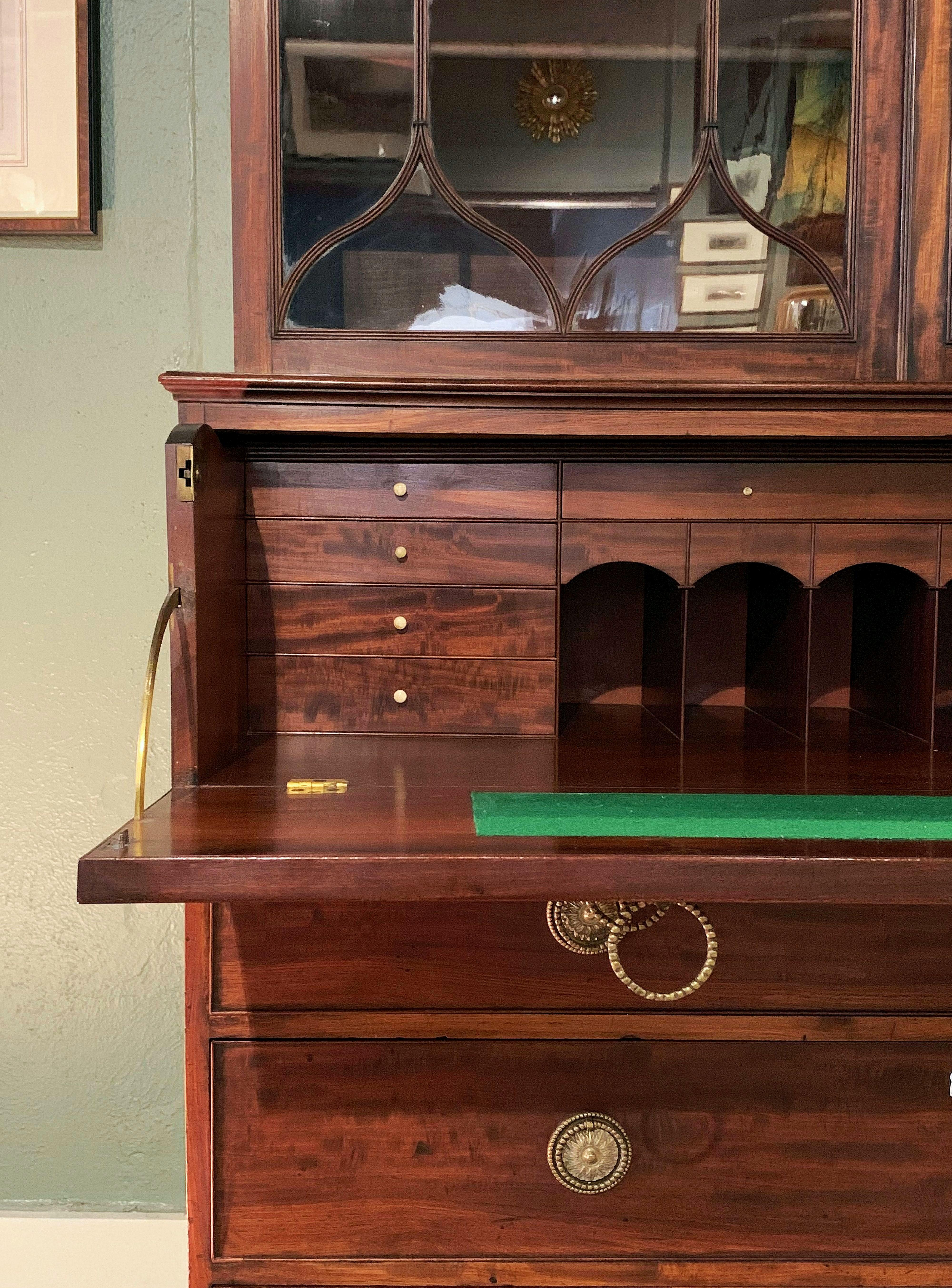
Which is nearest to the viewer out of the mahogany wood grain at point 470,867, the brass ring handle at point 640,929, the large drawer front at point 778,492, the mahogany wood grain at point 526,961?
the mahogany wood grain at point 470,867

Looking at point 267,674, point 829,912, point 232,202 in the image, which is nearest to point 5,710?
point 267,674

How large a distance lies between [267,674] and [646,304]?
725mm

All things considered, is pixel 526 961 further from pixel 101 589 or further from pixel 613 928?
pixel 101 589

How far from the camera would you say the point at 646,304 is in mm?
1458

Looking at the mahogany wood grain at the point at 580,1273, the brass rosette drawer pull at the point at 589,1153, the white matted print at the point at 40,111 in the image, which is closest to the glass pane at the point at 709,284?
the white matted print at the point at 40,111

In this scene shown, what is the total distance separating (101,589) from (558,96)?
3.45ft

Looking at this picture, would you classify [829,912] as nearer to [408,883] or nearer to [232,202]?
[408,883]

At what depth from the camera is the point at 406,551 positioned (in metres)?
1.43

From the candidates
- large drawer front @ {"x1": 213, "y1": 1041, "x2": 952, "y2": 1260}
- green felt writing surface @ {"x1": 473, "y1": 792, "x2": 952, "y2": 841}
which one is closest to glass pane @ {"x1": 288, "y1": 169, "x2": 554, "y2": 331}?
green felt writing surface @ {"x1": 473, "y1": 792, "x2": 952, "y2": 841}

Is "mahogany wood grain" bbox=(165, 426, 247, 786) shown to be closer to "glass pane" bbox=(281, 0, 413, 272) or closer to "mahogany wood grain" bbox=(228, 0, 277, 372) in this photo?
"mahogany wood grain" bbox=(228, 0, 277, 372)

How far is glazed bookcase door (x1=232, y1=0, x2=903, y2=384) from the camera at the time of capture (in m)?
1.43

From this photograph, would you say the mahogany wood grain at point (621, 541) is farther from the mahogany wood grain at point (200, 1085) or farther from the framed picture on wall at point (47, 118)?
the framed picture on wall at point (47, 118)

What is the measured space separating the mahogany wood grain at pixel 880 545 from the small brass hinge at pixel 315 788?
2.36 ft

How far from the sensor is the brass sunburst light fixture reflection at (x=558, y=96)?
1.44 meters
